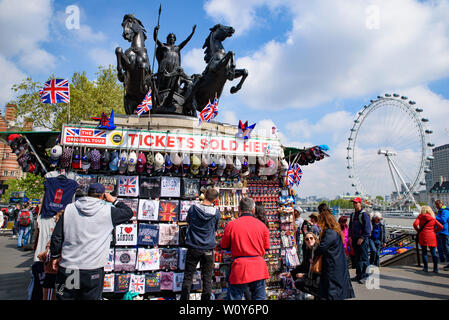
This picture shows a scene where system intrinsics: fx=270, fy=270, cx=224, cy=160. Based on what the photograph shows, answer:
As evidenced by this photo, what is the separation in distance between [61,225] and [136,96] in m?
6.68

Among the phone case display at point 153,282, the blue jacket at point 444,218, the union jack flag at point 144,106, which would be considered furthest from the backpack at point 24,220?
the blue jacket at point 444,218

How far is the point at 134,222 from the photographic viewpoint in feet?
19.6

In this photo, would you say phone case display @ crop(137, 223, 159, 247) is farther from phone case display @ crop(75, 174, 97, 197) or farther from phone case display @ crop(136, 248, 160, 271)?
phone case display @ crop(75, 174, 97, 197)

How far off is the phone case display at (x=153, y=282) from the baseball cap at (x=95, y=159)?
2.60 m

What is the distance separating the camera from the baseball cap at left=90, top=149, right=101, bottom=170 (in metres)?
5.86

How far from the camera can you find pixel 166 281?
5.81 m

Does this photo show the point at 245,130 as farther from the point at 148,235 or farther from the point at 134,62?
the point at 134,62

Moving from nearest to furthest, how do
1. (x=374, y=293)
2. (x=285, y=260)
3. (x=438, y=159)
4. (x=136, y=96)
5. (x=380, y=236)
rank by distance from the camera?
(x=374, y=293) → (x=285, y=260) → (x=380, y=236) → (x=136, y=96) → (x=438, y=159)

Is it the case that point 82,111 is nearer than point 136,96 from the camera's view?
No

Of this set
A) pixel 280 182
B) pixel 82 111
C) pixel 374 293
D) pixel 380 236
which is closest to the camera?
pixel 374 293

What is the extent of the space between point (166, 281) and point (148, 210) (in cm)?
157

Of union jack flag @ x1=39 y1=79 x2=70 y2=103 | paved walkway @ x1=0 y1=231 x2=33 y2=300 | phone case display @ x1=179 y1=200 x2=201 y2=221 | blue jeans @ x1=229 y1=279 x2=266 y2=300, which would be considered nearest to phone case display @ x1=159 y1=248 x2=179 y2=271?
phone case display @ x1=179 y1=200 x2=201 y2=221
